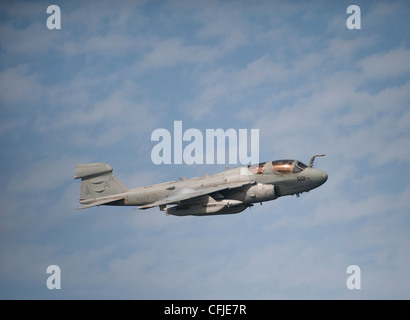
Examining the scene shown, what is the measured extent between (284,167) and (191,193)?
773 cm

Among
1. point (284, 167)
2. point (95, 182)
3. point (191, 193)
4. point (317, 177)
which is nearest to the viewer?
point (317, 177)

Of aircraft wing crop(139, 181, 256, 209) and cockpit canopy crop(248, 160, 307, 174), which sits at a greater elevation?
cockpit canopy crop(248, 160, 307, 174)

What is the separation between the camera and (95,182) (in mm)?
76750

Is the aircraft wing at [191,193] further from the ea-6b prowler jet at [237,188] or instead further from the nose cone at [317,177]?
the nose cone at [317,177]

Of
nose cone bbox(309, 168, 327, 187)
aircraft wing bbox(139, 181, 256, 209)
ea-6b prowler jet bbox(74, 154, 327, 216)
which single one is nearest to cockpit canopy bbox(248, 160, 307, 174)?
ea-6b prowler jet bbox(74, 154, 327, 216)

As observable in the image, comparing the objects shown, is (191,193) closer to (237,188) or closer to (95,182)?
(237,188)

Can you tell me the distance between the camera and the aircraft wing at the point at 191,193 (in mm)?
70625

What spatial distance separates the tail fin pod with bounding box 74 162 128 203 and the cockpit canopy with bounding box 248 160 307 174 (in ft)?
38.9

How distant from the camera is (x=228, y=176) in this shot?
238ft

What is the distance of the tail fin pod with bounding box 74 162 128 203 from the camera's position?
76.5 meters

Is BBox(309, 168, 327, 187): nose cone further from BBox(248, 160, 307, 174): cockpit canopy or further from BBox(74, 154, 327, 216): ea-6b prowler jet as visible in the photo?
BBox(248, 160, 307, 174): cockpit canopy

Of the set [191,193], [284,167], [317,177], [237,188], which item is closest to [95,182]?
[191,193]

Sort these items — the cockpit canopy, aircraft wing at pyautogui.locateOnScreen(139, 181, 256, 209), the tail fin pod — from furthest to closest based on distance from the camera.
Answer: the tail fin pod, the cockpit canopy, aircraft wing at pyautogui.locateOnScreen(139, 181, 256, 209)
